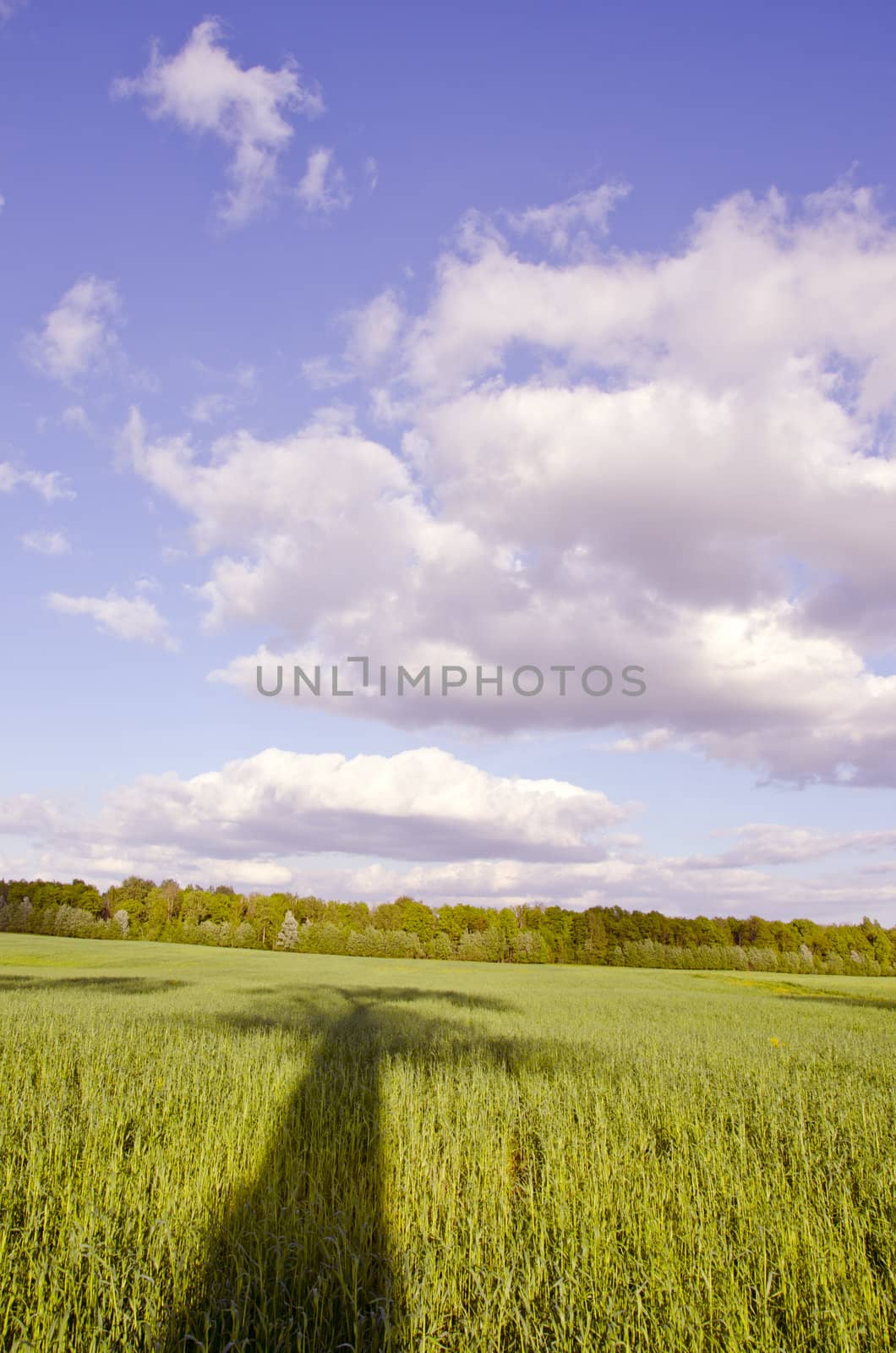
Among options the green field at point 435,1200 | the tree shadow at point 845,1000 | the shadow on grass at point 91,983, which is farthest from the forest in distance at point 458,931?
the green field at point 435,1200

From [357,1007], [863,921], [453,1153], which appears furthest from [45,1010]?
[863,921]

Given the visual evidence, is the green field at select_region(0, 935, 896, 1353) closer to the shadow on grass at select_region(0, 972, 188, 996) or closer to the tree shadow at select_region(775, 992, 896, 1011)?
the shadow on grass at select_region(0, 972, 188, 996)

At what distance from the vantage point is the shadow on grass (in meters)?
25.3

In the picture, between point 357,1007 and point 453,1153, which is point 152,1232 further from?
point 357,1007

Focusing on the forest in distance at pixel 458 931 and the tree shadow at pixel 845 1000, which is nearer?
the tree shadow at pixel 845 1000

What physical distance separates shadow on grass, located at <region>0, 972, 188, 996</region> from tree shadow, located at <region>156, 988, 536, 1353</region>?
19.7 metres

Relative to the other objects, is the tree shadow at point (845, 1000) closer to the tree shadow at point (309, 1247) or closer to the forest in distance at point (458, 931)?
the tree shadow at point (309, 1247)

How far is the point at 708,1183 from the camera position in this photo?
17.3 feet

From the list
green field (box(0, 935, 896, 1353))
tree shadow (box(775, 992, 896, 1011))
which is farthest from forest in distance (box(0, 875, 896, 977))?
green field (box(0, 935, 896, 1353))

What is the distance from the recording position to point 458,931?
93.8m

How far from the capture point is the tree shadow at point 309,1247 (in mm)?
3551

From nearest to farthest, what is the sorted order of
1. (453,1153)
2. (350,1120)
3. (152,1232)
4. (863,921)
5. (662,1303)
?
(662,1303)
(152,1232)
(453,1153)
(350,1120)
(863,921)

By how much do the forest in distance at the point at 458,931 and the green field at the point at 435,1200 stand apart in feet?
266

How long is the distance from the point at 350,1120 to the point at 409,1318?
11.6ft
